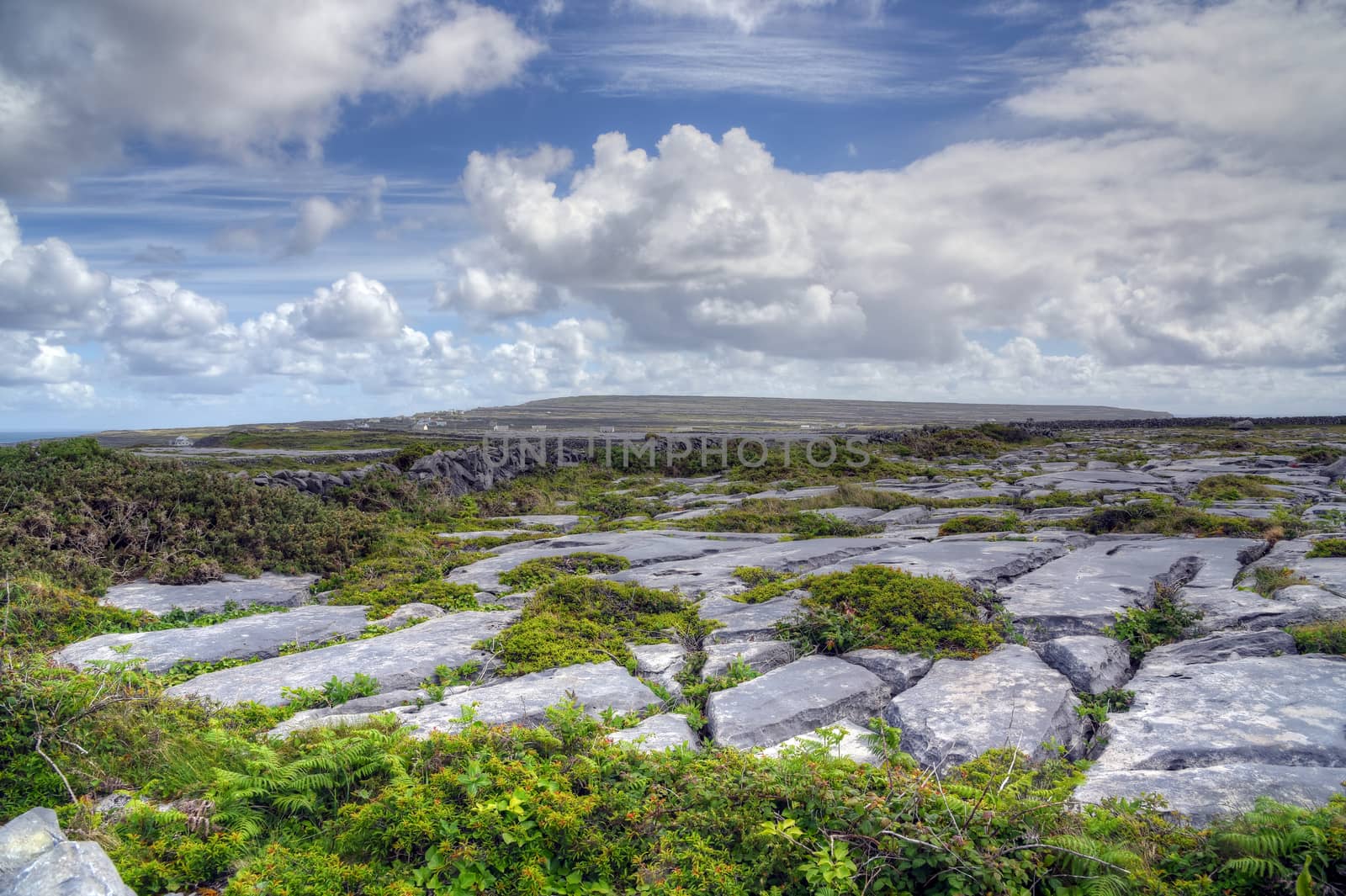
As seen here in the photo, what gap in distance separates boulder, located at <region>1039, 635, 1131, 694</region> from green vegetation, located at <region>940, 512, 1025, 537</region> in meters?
6.83

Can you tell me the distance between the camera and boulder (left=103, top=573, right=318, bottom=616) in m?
9.27

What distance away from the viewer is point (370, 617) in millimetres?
8852

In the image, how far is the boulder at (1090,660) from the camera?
6008 millimetres

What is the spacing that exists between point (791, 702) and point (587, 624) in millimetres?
2789

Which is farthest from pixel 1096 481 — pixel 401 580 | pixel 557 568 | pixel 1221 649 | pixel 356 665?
pixel 356 665

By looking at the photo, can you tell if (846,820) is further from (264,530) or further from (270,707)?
(264,530)

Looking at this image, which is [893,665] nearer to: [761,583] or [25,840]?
[761,583]

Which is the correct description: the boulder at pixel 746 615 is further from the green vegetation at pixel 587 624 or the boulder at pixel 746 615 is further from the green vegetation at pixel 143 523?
the green vegetation at pixel 143 523

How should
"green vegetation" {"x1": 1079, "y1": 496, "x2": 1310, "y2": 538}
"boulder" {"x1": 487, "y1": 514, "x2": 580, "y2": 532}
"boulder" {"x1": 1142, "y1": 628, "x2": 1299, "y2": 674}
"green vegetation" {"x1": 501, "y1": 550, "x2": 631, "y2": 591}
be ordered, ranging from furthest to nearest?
"boulder" {"x1": 487, "y1": 514, "x2": 580, "y2": 532}
"green vegetation" {"x1": 1079, "y1": 496, "x2": 1310, "y2": 538}
"green vegetation" {"x1": 501, "y1": 550, "x2": 631, "y2": 591}
"boulder" {"x1": 1142, "y1": 628, "x2": 1299, "y2": 674}

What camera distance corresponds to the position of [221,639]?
306 inches

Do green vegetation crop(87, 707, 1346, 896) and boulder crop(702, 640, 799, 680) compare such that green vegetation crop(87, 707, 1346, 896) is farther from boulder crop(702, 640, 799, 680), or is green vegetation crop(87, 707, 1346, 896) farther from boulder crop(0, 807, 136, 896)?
boulder crop(702, 640, 799, 680)

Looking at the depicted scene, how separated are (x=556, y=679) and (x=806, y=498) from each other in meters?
13.8

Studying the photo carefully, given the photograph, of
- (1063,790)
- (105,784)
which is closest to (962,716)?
(1063,790)

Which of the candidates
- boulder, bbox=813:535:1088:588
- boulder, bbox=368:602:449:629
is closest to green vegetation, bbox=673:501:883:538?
boulder, bbox=813:535:1088:588
